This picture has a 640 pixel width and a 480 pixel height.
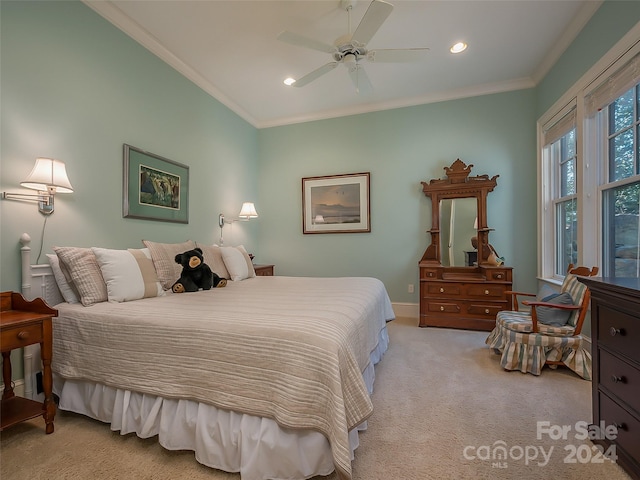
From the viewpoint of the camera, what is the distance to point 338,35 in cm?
278

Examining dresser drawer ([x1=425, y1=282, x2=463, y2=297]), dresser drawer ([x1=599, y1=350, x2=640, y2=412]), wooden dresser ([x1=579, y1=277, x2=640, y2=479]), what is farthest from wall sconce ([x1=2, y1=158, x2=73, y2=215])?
dresser drawer ([x1=425, y1=282, x2=463, y2=297])

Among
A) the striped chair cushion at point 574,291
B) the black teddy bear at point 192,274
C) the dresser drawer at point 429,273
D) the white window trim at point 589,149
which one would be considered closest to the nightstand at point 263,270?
the black teddy bear at point 192,274

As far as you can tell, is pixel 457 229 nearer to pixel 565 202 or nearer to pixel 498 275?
pixel 498 275

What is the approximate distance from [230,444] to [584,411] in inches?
83.4

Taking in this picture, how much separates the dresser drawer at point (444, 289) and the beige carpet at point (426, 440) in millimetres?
1295

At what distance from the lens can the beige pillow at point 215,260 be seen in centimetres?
289

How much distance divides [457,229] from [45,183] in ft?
13.6

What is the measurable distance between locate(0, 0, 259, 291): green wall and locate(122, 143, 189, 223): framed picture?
0.24ft

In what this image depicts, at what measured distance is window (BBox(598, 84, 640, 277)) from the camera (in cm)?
208

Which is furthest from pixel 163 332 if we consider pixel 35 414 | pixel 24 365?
pixel 24 365

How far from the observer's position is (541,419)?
1725mm

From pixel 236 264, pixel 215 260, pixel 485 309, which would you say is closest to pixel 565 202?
pixel 485 309

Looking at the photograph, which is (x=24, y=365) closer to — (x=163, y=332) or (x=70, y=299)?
(x=70, y=299)

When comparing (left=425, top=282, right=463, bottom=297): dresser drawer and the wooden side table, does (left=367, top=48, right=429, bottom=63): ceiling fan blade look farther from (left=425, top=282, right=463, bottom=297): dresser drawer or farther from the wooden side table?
the wooden side table
